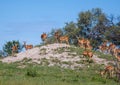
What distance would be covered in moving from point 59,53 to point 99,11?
3510 cm

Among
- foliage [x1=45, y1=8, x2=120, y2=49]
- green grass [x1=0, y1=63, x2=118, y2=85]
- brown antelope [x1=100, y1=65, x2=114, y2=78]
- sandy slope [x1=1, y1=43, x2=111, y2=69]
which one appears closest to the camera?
green grass [x1=0, y1=63, x2=118, y2=85]

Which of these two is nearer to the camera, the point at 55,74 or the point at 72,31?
the point at 55,74

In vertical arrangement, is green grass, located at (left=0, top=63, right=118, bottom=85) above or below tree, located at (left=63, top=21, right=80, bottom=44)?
below

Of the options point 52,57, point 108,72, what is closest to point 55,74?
point 108,72

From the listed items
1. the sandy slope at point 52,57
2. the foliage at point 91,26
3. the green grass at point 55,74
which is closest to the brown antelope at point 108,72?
the green grass at point 55,74

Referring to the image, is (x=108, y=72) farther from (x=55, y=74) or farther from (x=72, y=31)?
(x=72, y=31)

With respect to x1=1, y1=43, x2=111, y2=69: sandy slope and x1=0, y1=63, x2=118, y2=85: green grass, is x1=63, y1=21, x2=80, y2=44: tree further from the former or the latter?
x1=0, y1=63, x2=118, y2=85: green grass

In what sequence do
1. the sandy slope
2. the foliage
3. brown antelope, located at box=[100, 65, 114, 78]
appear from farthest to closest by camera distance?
1. the foliage
2. the sandy slope
3. brown antelope, located at box=[100, 65, 114, 78]

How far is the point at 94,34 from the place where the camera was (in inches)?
2744

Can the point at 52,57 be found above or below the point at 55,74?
above

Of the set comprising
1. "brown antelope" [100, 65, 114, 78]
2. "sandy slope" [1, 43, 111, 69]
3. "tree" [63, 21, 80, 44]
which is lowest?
"brown antelope" [100, 65, 114, 78]

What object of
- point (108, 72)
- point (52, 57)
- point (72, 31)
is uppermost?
point (72, 31)

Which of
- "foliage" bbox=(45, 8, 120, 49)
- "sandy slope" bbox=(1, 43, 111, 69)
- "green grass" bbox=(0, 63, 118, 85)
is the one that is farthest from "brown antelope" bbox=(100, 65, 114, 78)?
"foliage" bbox=(45, 8, 120, 49)

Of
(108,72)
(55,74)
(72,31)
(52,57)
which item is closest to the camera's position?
(55,74)
